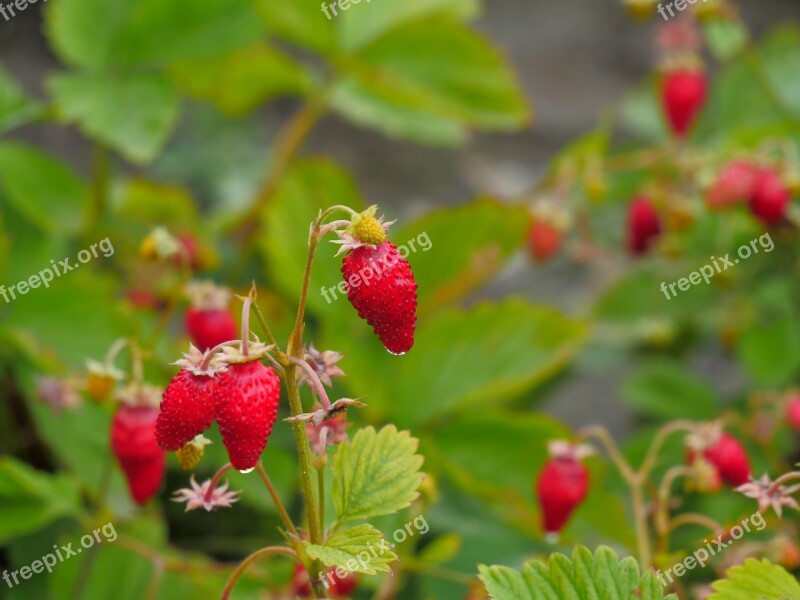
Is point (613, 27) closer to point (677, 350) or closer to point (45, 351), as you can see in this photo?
point (677, 350)

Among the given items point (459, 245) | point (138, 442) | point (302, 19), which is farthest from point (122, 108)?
point (138, 442)

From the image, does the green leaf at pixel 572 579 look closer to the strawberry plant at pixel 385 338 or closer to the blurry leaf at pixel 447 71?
the strawberry plant at pixel 385 338

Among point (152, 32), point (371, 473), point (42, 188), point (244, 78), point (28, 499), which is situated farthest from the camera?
point (244, 78)

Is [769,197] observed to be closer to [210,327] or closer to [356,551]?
[210,327]

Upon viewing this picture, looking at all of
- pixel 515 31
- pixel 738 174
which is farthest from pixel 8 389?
pixel 515 31

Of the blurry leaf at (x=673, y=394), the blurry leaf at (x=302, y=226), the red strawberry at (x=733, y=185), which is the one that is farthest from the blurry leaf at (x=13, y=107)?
the blurry leaf at (x=673, y=394)

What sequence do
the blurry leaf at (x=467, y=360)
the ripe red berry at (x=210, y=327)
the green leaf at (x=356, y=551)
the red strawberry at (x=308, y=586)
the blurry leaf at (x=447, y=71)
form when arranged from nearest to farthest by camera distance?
the green leaf at (x=356, y=551)
the red strawberry at (x=308, y=586)
the ripe red berry at (x=210, y=327)
the blurry leaf at (x=467, y=360)
the blurry leaf at (x=447, y=71)
